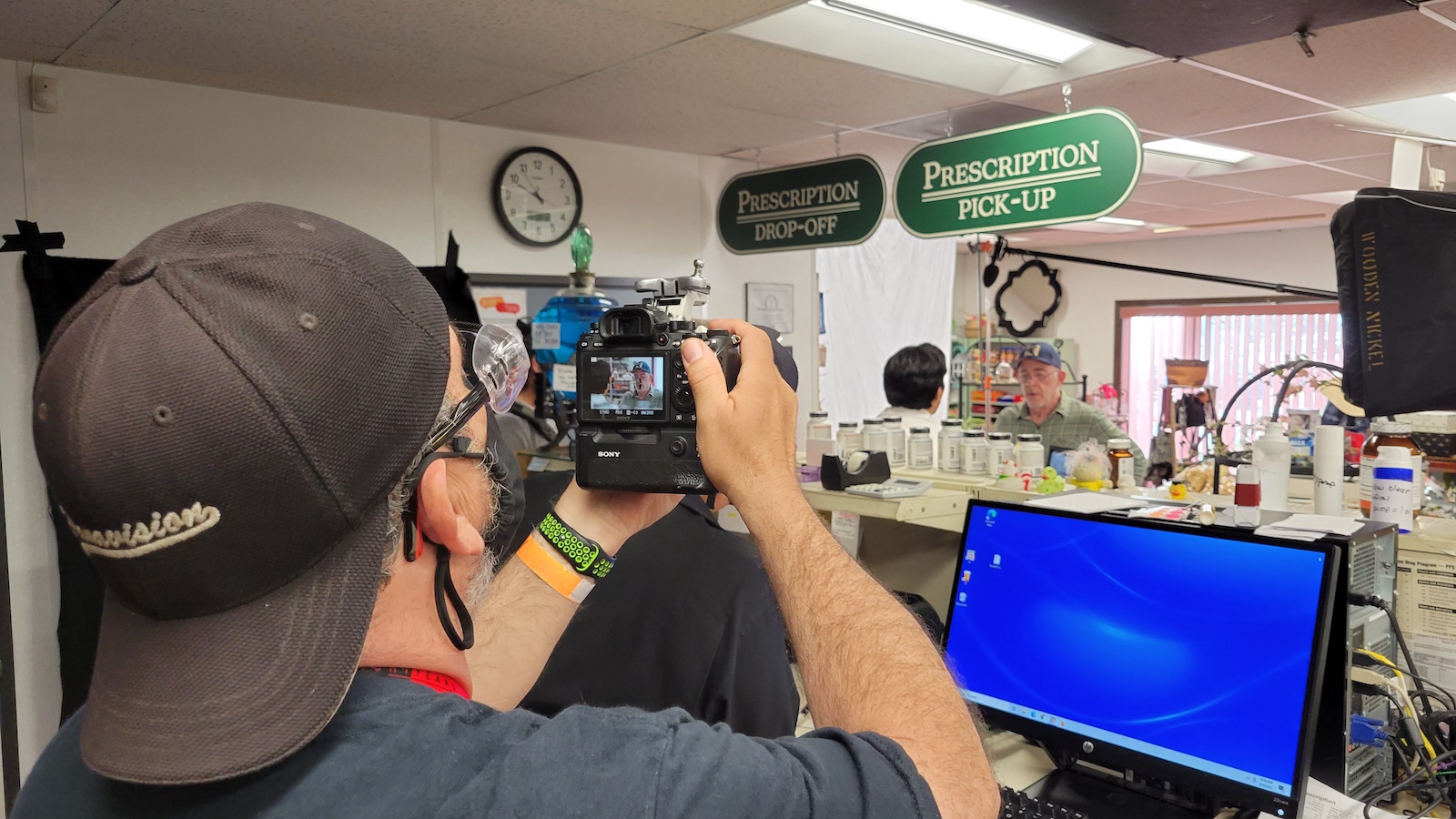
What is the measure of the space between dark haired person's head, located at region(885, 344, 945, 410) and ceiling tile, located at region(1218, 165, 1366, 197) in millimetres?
2992

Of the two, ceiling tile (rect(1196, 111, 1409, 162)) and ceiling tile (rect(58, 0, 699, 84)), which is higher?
ceiling tile (rect(1196, 111, 1409, 162))

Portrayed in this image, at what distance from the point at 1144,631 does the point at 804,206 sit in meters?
2.63

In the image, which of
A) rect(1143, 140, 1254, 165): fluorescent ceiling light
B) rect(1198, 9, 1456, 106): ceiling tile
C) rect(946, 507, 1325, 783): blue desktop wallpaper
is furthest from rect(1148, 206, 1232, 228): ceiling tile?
rect(946, 507, 1325, 783): blue desktop wallpaper

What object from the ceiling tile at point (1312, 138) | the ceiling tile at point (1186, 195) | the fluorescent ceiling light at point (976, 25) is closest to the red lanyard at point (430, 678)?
the fluorescent ceiling light at point (976, 25)

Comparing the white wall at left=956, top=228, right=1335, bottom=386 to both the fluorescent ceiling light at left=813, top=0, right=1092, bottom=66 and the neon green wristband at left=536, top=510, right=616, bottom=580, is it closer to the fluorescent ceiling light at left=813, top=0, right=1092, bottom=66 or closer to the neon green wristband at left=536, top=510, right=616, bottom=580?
the fluorescent ceiling light at left=813, top=0, right=1092, bottom=66

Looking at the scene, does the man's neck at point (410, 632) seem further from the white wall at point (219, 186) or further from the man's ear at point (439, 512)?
the white wall at point (219, 186)

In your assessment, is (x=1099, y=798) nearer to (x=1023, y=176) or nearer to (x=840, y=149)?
(x=1023, y=176)

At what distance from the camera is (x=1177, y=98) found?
380 cm

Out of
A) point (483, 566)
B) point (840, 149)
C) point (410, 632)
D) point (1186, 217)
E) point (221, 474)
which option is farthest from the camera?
point (1186, 217)

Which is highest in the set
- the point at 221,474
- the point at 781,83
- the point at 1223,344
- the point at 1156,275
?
the point at 781,83

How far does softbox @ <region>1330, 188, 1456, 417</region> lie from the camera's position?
6.08 feet

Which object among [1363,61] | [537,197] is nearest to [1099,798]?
[1363,61]

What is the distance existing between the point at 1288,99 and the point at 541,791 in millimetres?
4300

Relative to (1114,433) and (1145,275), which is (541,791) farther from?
(1145,275)
